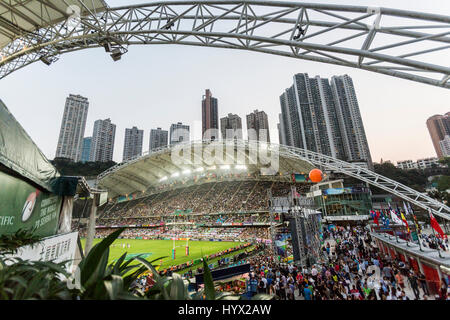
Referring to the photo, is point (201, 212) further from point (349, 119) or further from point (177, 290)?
point (349, 119)

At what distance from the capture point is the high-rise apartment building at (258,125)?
118 m

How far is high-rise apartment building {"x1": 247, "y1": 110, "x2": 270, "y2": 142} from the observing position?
117938mm

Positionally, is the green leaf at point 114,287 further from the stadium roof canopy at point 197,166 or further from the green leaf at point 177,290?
the stadium roof canopy at point 197,166

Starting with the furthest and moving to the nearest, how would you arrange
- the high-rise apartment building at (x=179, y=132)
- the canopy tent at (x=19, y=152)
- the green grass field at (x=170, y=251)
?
1. the high-rise apartment building at (x=179, y=132)
2. the green grass field at (x=170, y=251)
3. the canopy tent at (x=19, y=152)

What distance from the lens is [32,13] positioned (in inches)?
433

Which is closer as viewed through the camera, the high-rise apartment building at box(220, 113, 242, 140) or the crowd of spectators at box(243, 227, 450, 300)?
the crowd of spectators at box(243, 227, 450, 300)

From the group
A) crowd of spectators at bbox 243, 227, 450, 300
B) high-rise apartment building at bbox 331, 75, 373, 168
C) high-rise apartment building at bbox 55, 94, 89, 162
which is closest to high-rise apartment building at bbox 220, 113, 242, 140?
high-rise apartment building at bbox 331, 75, 373, 168

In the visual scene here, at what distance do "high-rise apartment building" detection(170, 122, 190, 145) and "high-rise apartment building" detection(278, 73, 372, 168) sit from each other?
64662 millimetres

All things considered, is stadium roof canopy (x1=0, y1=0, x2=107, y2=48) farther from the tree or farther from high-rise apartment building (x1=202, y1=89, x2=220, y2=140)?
high-rise apartment building (x1=202, y1=89, x2=220, y2=140)

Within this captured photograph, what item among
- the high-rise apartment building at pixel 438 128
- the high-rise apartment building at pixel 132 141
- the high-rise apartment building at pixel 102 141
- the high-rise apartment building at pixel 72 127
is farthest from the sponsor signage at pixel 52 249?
the high-rise apartment building at pixel 438 128

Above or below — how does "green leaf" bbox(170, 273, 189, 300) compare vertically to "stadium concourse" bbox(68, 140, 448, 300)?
below

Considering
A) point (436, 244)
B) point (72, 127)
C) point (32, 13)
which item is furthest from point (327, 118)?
point (72, 127)

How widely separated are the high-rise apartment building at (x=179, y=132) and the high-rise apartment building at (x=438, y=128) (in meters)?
172

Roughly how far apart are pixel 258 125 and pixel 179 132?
50018 millimetres
